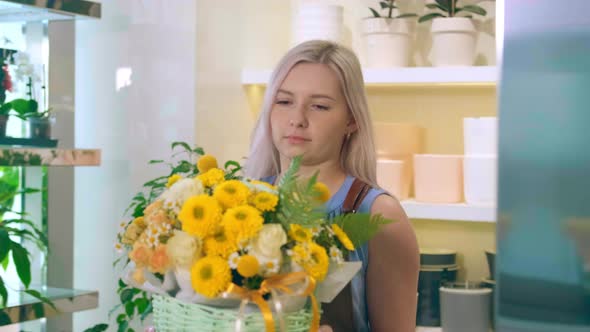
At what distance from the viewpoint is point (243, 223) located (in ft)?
3.08

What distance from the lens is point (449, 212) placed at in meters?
2.69

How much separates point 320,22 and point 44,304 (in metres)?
1.24

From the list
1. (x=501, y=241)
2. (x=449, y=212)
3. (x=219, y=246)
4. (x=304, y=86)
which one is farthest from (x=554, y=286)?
(x=449, y=212)

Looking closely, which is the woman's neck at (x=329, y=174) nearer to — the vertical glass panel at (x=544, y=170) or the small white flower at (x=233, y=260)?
the small white flower at (x=233, y=260)

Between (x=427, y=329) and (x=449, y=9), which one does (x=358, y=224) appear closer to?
(x=427, y=329)

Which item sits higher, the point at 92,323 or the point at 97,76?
the point at 97,76

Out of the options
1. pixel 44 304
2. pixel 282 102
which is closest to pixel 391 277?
pixel 282 102

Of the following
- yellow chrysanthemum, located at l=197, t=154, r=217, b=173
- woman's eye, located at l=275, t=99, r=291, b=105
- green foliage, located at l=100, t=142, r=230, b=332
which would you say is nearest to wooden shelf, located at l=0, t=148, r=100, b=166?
green foliage, located at l=100, t=142, r=230, b=332

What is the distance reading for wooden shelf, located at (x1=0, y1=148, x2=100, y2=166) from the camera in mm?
2236

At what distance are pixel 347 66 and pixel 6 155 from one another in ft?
3.70

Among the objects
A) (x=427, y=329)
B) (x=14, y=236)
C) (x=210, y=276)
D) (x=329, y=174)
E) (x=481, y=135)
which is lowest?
(x=427, y=329)

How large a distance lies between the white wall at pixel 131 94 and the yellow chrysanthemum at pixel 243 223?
1.90 m

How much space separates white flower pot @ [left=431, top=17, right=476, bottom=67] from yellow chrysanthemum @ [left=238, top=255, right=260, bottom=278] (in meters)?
1.94

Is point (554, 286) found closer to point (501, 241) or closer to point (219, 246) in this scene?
point (501, 241)
